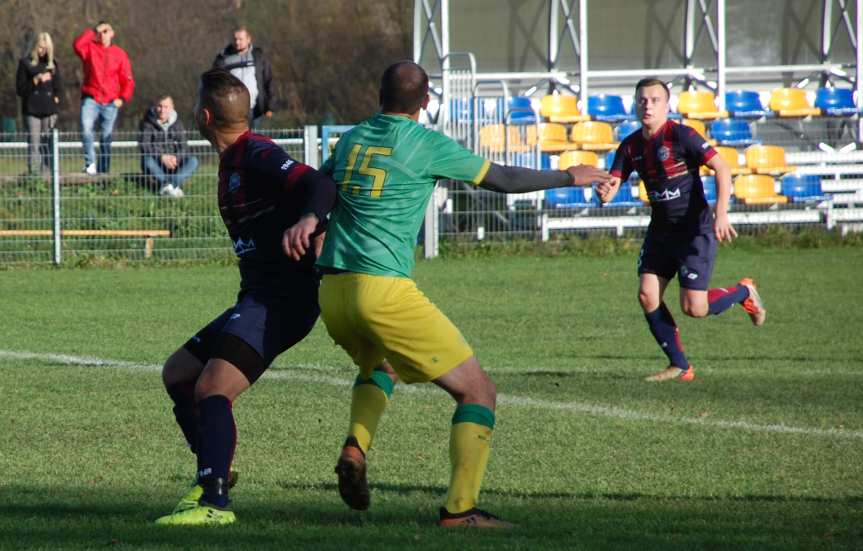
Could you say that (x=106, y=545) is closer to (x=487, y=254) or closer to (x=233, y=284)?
(x=233, y=284)

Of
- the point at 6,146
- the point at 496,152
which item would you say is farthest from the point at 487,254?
the point at 6,146

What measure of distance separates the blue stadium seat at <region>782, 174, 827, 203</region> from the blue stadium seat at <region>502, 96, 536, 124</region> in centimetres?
382

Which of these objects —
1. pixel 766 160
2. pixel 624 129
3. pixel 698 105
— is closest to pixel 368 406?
pixel 624 129

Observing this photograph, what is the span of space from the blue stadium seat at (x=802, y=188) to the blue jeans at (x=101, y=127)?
9.51 metres

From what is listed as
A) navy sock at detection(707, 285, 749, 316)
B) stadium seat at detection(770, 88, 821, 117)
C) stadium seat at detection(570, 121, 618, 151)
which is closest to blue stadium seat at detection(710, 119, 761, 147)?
stadium seat at detection(770, 88, 821, 117)

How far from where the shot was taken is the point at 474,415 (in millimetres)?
5168

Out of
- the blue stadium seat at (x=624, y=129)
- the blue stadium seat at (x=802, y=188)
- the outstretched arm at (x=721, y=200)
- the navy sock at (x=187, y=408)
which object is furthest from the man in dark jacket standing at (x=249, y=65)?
the navy sock at (x=187, y=408)

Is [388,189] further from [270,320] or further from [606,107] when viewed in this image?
[606,107]

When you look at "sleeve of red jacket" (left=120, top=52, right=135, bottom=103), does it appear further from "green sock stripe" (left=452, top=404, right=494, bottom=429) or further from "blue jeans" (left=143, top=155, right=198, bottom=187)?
"green sock stripe" (left=452, top=404, right=494, bottom=429)

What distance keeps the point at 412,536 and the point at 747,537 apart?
3.78 ft

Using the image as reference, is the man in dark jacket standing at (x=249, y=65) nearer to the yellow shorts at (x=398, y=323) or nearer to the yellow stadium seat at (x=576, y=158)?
the yellow stadium seat at (x=576, y=158)

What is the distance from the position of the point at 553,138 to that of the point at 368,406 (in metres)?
15.6

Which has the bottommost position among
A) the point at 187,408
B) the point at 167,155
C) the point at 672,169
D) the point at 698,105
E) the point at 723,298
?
the point at 187,408

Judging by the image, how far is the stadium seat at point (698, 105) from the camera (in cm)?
2195
